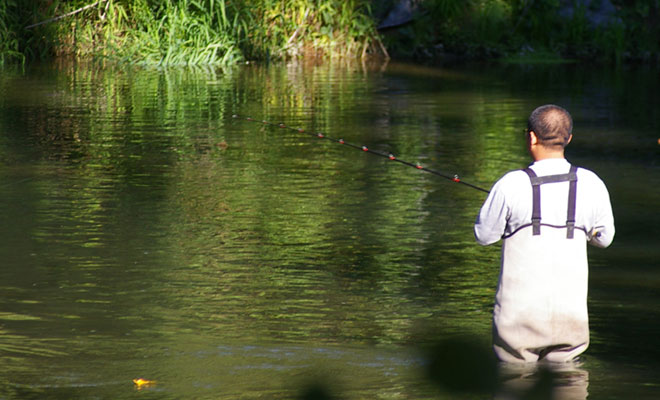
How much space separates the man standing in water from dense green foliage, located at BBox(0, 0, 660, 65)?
19337 millimetres

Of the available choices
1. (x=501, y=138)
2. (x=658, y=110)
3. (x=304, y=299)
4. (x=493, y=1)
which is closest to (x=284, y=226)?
(x=304, y=299)

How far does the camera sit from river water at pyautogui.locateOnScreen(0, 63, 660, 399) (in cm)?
556

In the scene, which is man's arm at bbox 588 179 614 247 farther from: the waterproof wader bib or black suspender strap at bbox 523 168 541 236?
black suspender strap at bbox 523 168 541 236

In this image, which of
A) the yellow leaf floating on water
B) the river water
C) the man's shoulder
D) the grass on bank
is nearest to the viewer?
the man's shoulder

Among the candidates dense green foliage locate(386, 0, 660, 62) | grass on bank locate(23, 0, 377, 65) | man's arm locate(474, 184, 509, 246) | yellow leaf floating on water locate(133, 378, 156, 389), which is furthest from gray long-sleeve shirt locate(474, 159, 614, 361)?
dense green foliage locate(386, 0, 660, 62)

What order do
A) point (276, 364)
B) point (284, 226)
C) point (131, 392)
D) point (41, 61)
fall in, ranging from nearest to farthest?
1. point (131, 392)
2. point (276, 364)
3. point (284, 226)
4. point (41, 61)

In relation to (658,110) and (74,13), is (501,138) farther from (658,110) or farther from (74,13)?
(74,13)

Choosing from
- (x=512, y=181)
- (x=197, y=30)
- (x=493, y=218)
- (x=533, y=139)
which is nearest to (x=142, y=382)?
(x=493, y=218)

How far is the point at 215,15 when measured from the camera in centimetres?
2486

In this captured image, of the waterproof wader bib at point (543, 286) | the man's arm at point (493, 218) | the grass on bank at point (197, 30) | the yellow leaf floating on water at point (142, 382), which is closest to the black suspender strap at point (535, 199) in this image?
the waterproof wader bib at point (543, 286)

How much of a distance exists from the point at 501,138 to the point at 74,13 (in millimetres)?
12990

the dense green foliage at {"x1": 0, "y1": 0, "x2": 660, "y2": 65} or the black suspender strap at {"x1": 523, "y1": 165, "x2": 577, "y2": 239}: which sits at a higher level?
the dense green foliage at {"x1": 0, "y1": 0, "x2": 660, "y2": 65}

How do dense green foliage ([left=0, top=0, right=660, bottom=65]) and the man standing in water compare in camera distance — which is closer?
the man standing in water

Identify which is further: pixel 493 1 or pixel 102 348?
pixel 493 1
